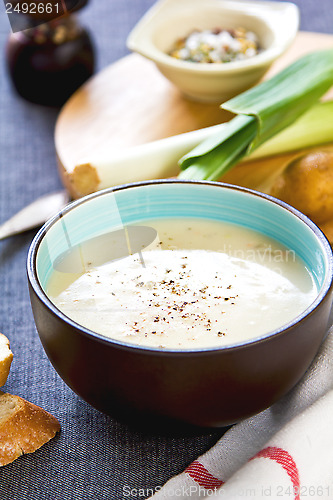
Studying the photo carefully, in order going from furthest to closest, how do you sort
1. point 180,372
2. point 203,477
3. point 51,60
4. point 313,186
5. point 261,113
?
point 51,60
point 261,113
point 313,186
point 203,477
point 180,372

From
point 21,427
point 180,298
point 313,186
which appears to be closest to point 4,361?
point 21,427

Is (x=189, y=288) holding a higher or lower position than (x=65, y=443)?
higher

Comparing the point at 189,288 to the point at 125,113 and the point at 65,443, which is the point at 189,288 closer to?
the point at 65,443

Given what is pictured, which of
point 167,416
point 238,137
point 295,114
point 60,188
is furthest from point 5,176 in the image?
point 167,416

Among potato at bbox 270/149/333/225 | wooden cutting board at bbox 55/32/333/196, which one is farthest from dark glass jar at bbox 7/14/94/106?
potato at bbox 270/149/333/225

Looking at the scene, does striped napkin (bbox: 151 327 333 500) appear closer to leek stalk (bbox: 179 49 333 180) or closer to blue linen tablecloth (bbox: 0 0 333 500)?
blue linen tablecloth (bbox: 0 0 333 500)

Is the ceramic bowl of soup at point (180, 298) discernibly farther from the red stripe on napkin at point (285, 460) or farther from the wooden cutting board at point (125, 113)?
the wooden cutting board at point (125, 113)
